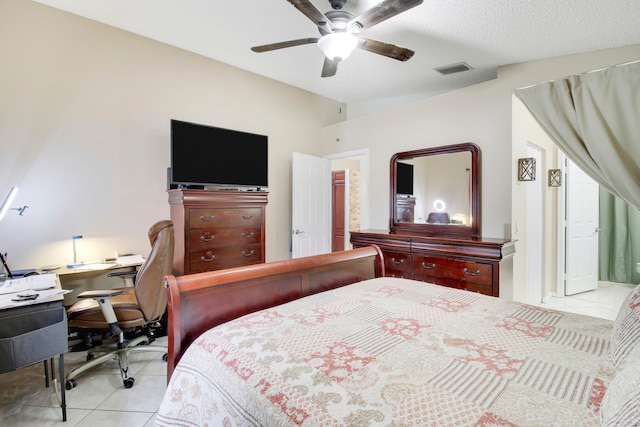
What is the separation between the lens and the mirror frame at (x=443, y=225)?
326 centimetres

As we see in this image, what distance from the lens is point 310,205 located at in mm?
4391

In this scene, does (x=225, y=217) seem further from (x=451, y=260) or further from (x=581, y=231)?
(x=581, y=231)

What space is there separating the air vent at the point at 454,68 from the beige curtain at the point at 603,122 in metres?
1.22

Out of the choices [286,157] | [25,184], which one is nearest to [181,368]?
[25,184]

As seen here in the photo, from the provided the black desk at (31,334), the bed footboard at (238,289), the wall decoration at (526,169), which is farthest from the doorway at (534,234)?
the black desk at (31,334)

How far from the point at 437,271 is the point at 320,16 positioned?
2.41 meters

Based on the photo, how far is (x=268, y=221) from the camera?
417cm

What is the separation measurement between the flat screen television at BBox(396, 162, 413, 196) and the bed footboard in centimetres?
197

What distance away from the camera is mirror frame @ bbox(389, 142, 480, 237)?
3.26 m

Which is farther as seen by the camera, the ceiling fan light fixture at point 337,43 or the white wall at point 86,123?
the white wall at point 86,123

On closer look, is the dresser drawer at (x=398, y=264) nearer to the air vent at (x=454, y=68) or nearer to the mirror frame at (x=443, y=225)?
the mirror frame at (x=443, y=225)

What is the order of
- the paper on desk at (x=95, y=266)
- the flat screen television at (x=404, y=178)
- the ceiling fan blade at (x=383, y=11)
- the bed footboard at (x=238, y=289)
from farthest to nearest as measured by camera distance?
the flat screen television at (x=404, y=178) → the paper on desk at (x=95, y=266) → the ceiling fan blade at (x=383, y=11) → the bed footboard at (x=238, y=289)

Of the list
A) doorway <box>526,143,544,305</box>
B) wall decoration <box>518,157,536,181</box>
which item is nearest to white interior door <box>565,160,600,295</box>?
doorway <box>526,143,544,305</box>

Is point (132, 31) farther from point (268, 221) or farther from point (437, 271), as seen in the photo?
point (437, 271)
